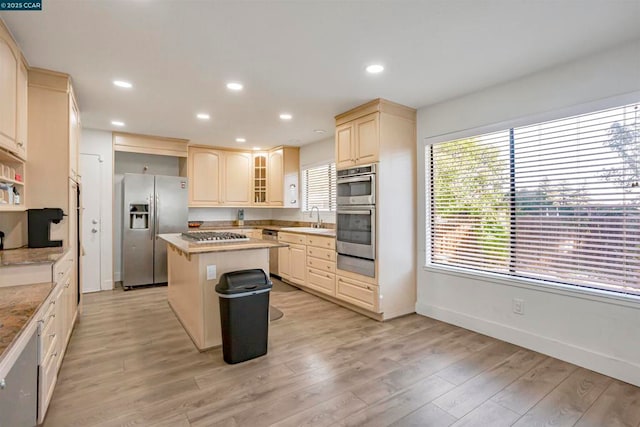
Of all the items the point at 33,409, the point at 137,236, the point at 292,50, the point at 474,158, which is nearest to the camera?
the point at 33,409

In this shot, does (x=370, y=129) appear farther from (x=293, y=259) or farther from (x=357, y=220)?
(x=293, y=259)

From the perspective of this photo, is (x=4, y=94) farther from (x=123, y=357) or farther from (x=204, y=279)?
(x=123, y=357)

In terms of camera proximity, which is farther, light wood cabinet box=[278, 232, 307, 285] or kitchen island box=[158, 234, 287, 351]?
light wood cabinet box=[278, 232, 307, 285]

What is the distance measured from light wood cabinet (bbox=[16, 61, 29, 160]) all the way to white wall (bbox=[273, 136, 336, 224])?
12.4 feet

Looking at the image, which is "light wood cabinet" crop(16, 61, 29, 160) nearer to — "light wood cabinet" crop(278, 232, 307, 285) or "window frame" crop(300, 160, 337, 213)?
"light wood cabinet" crop(278, 232, 307, 285)

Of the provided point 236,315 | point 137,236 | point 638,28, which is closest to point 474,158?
point 638,28

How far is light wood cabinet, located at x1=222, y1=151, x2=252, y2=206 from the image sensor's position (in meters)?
6.20

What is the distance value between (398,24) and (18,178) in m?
3.17

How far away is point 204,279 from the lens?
2.84m

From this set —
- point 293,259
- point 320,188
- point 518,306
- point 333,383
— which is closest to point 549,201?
point 518,306

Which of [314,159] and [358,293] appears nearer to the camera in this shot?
[358,293]

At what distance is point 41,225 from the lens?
2672 mm

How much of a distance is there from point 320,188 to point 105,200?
3.41 metres

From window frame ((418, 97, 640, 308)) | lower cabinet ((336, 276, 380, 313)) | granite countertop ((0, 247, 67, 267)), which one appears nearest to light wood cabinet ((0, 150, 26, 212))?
granite countertop ((0, 247, 67, 267))
